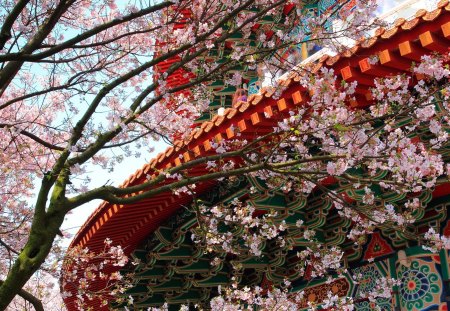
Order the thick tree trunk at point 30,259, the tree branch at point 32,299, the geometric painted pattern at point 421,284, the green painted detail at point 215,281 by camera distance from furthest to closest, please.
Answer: the green painted detail at point 215,281, the geometric painted pattern at point 421,284, the tree branch at point 32,299, the thick tree trunk at point 30,259

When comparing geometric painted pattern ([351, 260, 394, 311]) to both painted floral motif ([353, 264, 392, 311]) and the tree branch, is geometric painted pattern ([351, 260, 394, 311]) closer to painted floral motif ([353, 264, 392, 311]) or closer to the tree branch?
painted floral motif ([353, 264, 392, 311])

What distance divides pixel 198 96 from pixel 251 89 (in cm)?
500

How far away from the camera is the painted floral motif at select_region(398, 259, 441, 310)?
19.9 ft

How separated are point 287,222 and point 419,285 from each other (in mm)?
1452

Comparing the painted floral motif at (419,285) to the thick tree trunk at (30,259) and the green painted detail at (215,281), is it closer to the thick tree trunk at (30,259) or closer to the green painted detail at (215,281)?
the green painted detail at (215,281)

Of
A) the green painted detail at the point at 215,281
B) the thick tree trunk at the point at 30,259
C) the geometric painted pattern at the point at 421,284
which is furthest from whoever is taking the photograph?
the green painted detail at the point at 215,281

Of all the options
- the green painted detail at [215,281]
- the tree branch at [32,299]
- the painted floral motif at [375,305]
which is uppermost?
the tree branch at [32,299]

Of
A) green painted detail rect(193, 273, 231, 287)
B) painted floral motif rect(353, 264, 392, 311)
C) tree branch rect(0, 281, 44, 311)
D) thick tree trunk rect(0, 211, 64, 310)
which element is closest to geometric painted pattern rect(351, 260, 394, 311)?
painted floral motif rect(353, 264, 392, 311)

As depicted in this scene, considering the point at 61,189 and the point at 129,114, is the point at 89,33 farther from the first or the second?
the point at 61,189

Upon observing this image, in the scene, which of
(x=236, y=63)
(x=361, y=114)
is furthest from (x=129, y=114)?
(x=361, y=114)

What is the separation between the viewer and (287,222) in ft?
22.4

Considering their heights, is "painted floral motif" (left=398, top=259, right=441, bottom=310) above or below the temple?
below

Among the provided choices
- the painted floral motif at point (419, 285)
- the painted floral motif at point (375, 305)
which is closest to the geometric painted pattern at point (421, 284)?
the painted floral motif at point (419, 285)

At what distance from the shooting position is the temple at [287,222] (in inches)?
192
